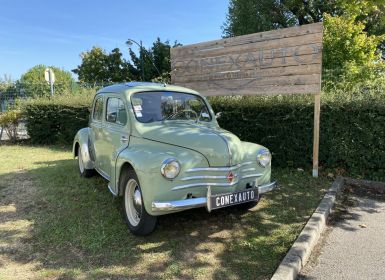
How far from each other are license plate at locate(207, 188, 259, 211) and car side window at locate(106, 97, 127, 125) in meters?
1.91

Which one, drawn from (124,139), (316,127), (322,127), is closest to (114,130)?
(124,139)

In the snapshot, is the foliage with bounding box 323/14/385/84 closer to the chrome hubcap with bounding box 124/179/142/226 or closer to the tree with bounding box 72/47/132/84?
the chrome hubcap with bounding box 124/179/142/226

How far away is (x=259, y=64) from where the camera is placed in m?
7.72

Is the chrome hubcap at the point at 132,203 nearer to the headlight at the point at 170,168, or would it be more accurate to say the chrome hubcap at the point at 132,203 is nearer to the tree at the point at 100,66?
the headlight at the point at 170,168

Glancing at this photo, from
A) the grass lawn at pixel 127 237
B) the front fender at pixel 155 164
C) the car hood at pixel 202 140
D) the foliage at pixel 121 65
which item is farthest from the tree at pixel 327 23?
the front fender at pixel 155 164

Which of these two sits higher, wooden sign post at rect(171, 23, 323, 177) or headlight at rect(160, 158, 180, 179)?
wooden sign post at rect(171, 23, 323, 177)

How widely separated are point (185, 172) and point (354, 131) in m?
4.38

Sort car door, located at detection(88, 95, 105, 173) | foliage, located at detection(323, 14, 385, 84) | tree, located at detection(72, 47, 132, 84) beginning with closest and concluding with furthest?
1. car door, located at detection(88, 95, 105, 173)
2. foliage, located at detection(323, 14, 385, 84)
3. tree, located at detection(72, 47, 132, 84)

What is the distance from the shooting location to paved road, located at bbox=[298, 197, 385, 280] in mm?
3738

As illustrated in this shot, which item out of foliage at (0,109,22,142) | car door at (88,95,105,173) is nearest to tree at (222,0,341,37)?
foliage at (0,109,22,142)

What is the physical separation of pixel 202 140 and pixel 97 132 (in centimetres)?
258

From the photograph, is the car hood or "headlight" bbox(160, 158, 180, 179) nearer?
"headlight" bbox(160, 158, 180, 179)

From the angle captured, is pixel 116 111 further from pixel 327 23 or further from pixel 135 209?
pixel 327 23

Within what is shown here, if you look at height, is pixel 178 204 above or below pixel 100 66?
below
